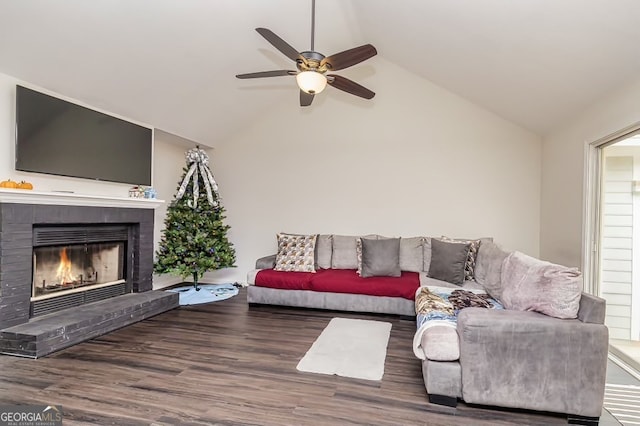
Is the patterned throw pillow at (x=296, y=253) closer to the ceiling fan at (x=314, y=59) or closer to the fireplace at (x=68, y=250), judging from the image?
the fireplace at (x=68, y=250)

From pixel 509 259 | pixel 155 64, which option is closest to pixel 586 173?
pixel 509 259

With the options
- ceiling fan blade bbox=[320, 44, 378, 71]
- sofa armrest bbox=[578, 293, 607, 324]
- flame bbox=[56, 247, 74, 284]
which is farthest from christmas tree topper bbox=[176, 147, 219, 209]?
sofa armrest bbox=[578, 293, 607, 324]

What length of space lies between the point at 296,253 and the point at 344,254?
2.37 ft

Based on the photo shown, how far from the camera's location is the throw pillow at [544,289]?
2230 millimetres

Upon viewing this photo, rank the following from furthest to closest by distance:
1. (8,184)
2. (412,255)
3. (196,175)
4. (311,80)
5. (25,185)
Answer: (196,175), (412,255), (25,185), (8,184), (311,80)

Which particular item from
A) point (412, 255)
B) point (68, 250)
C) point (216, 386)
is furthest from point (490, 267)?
point (68, 250)

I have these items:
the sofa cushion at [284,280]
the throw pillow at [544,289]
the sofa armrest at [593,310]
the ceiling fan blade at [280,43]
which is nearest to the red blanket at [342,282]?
the sofa cushion at [284,280]

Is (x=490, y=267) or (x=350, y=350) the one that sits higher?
(x=490, y=267)

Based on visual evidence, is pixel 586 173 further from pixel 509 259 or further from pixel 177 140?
pixel 177 140

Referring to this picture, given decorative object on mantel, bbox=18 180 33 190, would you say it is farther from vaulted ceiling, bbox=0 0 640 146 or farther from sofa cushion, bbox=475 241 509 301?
sofa cushion, bbox=475 241 509 301

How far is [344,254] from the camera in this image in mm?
5195

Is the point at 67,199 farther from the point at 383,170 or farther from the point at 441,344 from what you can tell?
the point at 383,170

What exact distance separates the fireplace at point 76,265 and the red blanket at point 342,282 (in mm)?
1874

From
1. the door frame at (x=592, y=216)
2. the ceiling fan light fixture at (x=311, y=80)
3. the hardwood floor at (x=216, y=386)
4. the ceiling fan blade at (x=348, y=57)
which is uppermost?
the ceiling fan blade at (x=348, y=57)
